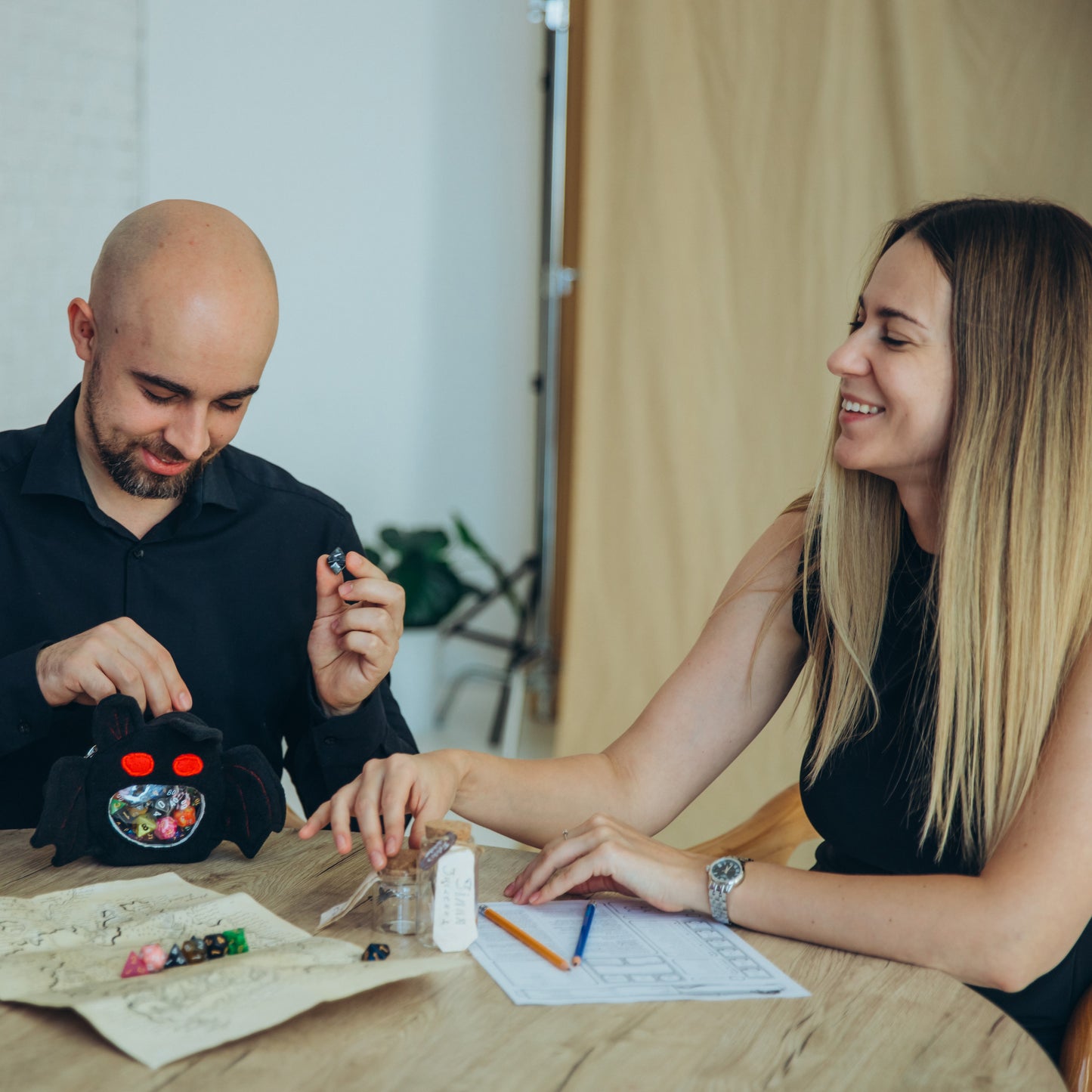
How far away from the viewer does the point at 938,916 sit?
42.4 inches

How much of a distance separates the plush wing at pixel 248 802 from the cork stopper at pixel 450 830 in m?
0.25

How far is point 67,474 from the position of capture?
159cm

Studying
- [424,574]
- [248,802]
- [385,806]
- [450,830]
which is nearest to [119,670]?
[248,802]

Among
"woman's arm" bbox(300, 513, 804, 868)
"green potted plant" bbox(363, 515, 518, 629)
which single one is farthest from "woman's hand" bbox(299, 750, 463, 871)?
"green potted plant" bbox(363, 515, 518, 629)

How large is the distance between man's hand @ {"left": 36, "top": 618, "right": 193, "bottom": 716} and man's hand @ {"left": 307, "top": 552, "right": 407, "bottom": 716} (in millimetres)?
218

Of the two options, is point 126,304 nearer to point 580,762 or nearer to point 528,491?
point 580,762

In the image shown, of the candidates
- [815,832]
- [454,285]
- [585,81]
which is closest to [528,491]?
[454,285]

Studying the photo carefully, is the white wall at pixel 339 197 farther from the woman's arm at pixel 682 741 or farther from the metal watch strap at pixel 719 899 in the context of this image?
the metal watch strap at pixel 719 899

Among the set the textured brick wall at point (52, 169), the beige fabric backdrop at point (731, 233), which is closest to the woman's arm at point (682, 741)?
the beige fabric backdrop at point (731, 233)

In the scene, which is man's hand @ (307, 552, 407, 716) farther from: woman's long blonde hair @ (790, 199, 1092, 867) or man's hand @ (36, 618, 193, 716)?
woman's long blonde hair @ (790, 199, 1092, 867)

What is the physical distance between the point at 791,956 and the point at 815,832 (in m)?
Result: 0.55

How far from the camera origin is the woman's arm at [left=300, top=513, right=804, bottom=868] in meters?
1.39

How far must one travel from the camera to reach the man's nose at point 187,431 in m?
1.54

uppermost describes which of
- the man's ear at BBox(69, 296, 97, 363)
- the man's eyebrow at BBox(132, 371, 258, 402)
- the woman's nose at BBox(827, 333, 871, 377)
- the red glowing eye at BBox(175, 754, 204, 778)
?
the man's ear at BBox(69, 296, 97, 363)
